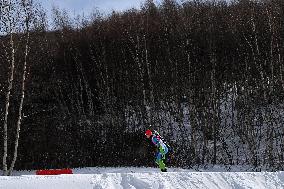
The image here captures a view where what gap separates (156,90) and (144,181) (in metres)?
17.4

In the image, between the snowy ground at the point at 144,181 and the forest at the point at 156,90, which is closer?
the snowy ground at the point at 144,181

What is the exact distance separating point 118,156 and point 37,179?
50.4ft

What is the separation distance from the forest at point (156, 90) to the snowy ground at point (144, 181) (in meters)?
11.0

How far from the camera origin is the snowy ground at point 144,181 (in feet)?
26.4

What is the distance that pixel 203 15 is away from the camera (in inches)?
1061

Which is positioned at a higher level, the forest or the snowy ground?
the forest

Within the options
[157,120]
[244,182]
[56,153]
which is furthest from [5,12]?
[244,182]

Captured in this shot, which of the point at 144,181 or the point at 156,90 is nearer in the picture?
the point at 144,181

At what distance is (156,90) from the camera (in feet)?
85.7

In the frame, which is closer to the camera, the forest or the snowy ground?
the snowy ground

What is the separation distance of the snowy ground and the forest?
11016 mm

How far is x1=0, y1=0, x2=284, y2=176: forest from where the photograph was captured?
22.7 m

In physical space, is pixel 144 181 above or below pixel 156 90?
below

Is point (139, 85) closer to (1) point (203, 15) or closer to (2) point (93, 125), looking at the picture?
(2) point (93, 125)
